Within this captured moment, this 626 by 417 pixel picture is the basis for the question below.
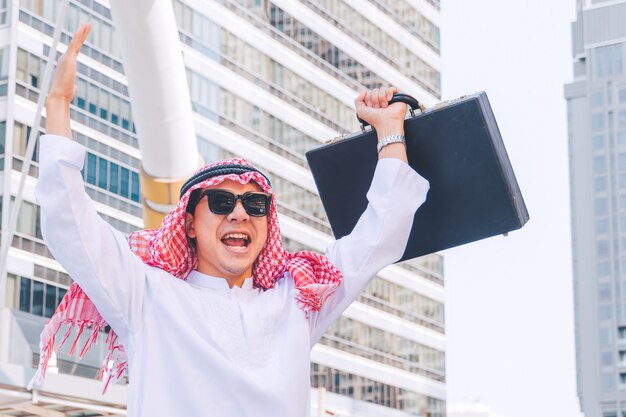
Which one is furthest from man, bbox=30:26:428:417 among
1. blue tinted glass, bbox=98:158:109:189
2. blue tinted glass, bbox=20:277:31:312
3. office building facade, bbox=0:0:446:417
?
blue tinted glass, bbox=98:158:109:189

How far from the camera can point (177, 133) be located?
262 inches

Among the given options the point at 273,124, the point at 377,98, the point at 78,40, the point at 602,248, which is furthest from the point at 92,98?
the point at 602,248

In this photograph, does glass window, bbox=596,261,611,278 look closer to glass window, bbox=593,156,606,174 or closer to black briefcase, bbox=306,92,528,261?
glass window, bbox=593,156,606,174

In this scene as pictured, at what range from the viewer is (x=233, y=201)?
13.7 ft

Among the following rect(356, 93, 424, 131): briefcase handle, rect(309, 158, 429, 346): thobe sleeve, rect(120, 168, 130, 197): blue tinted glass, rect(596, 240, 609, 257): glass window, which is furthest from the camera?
rect(596, 240, 609, 257): glass window

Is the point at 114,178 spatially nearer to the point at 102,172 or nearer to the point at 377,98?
the point at 102,172

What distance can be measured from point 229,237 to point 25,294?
41216mm

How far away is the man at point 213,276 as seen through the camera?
3.94 meters

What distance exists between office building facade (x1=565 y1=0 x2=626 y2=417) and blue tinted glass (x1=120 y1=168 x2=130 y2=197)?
8824 centimetres

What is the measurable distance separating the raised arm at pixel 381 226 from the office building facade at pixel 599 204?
420ft

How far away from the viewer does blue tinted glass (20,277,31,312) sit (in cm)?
4419

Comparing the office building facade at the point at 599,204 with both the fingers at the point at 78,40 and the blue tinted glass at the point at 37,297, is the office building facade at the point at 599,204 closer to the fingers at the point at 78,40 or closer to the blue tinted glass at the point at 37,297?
the blue tinted glass at the point at 37,297

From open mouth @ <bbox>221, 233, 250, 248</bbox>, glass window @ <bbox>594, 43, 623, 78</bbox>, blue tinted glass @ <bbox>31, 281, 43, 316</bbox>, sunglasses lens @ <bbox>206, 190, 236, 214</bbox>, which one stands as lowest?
open mouth @ <bbox>221, 233, 250, 248</bbox>

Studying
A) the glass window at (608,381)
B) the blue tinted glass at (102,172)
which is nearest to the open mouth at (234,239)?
the blue tinted glass at (102,172)
